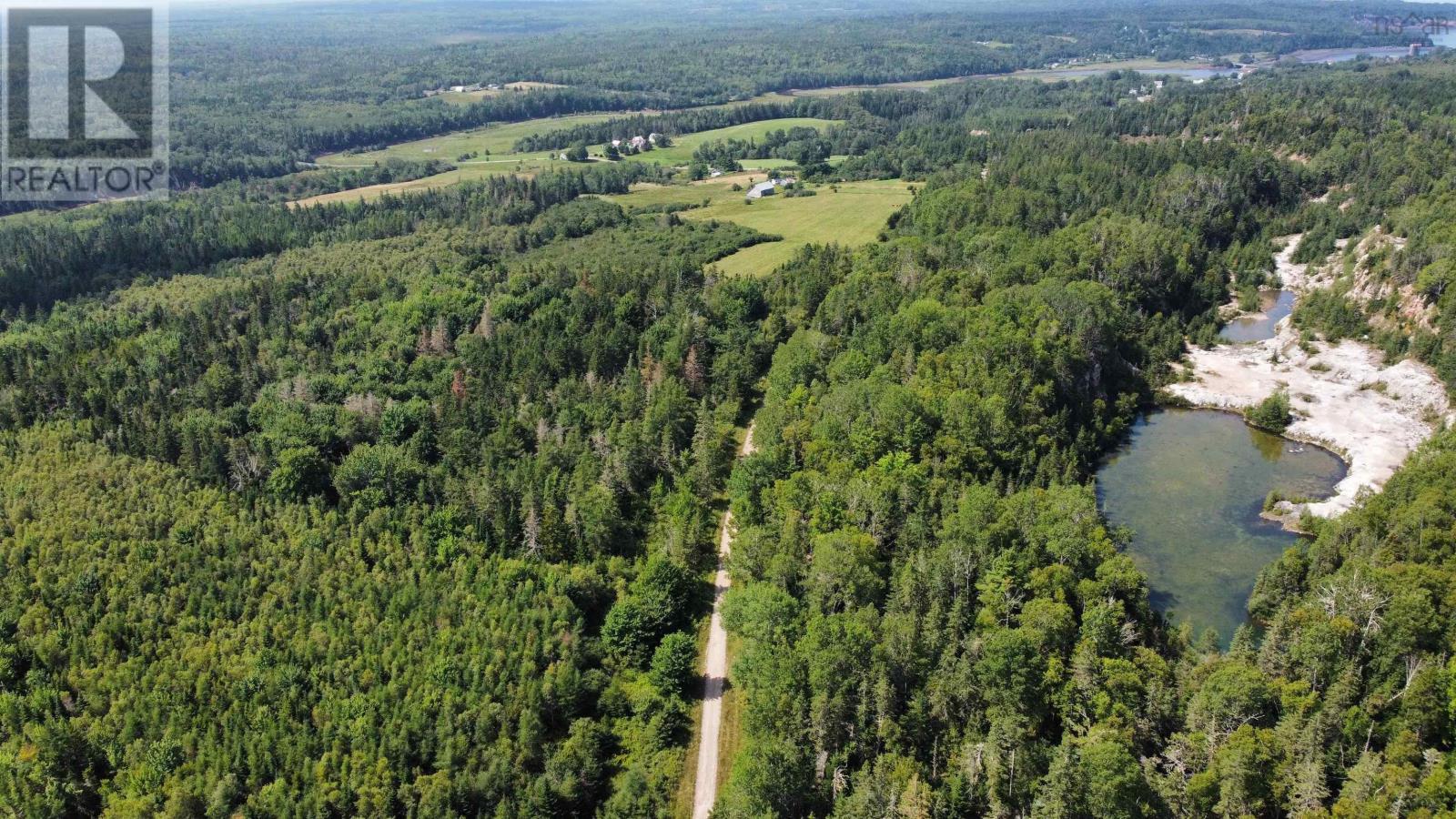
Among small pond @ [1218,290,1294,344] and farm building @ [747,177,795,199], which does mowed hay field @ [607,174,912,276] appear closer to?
farm building @ [747,177,795,199]

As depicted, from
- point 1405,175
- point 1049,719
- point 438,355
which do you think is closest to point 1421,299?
point 1405,175

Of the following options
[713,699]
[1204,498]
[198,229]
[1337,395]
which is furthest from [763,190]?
[713,699]

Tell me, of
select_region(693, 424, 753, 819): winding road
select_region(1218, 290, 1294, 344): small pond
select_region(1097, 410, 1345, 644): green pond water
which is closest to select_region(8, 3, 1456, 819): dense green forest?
select_region(693, 424, 753, 819): winding road

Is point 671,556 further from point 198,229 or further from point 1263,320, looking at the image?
point 198,229

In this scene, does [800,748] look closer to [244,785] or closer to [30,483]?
[244,785]

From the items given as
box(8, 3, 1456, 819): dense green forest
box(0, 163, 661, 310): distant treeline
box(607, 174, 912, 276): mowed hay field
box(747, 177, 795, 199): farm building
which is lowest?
box(8, 3, 1456, 819): dense green forest

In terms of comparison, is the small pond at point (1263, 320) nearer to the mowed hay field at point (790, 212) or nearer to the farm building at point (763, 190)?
the mowed hay field at point (790, 212)

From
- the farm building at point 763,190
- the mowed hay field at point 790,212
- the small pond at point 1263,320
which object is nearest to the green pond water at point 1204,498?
the small pond at point 1263,320
